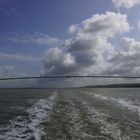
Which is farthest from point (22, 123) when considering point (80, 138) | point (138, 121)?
point (138, 121)

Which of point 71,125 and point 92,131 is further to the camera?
point 71,125

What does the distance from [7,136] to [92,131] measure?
475 centimetres

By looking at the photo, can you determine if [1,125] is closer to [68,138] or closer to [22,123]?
[22,123]

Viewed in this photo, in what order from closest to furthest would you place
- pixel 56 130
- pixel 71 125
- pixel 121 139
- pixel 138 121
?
pixel 121 139 → pixel 56 130 → pixel 71 125 → pixel 138 121

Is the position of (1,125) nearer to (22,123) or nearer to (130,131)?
(22,123)

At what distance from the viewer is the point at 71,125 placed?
17531 mm

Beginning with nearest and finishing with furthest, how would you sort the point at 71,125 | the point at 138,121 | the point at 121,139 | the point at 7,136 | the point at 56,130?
1. the point at 121,139
2. the point at 7,136
3. the point at 56,130
4. the point at 71,125
5. the point at 138,121

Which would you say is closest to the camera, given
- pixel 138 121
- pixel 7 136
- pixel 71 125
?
pixel 7 136

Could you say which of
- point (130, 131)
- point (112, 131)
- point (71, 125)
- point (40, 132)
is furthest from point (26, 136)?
point (130, 131)

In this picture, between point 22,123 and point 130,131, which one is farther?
point 22,123

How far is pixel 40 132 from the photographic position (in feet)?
50.8

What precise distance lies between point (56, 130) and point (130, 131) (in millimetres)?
4243

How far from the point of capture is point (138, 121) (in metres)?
19.0

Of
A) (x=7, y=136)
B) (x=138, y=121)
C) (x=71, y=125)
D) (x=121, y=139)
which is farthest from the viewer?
(x=138, y=121)
